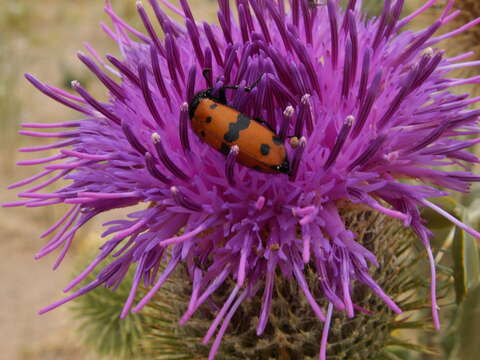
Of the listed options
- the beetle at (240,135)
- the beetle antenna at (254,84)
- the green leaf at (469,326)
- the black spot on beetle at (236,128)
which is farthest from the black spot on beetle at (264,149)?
the green leaf at (469,326)

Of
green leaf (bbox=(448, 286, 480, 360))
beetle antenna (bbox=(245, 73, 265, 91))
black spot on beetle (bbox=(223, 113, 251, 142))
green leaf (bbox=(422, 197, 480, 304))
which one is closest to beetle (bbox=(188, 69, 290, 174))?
black spot on beetle (bbox=(223, 113, 251, 142))

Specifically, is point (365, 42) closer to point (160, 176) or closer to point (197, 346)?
point (160, 176)

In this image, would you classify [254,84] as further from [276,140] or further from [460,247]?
[460,247]

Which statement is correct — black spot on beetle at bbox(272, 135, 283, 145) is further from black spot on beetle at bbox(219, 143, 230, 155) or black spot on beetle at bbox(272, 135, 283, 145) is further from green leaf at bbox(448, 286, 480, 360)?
green leaf at bbox(448, 286, 480, 360)

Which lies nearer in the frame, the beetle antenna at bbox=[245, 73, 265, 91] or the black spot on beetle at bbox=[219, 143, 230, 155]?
the black spot on beetle at bbox=[219, 143, 230, 155]

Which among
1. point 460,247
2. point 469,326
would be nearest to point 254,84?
A: point 460,247

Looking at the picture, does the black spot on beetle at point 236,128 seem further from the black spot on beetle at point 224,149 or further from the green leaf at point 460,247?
the green leaf at point 460,247

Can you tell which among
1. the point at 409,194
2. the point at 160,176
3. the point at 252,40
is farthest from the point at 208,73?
the point at 409,194
